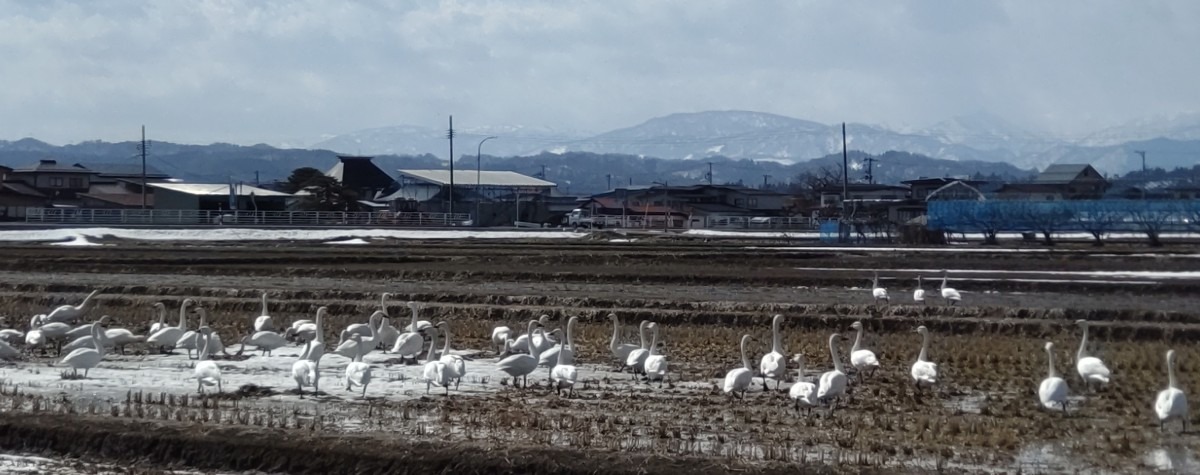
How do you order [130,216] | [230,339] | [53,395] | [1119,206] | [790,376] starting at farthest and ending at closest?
[130,216], [1119,206], [230,339], [790,376], [53,395]

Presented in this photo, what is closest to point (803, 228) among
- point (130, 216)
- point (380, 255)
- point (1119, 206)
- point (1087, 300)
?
point (1119, 206)

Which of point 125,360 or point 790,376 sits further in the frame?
point 125,360

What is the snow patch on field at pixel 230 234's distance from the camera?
5553 cm

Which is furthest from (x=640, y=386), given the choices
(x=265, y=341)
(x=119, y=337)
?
(x=119, y=337)

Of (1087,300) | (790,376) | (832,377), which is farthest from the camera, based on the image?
(1087,300)

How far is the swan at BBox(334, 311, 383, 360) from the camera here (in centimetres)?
1592

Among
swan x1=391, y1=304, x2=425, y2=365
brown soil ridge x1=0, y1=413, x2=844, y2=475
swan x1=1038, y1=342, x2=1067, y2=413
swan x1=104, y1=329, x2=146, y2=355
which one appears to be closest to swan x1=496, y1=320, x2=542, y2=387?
swan x1=391, y1=304, x2=425, y2=365

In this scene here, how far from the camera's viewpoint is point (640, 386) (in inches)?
579

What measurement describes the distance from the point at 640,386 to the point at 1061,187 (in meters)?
68.3

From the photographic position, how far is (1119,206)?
181ft

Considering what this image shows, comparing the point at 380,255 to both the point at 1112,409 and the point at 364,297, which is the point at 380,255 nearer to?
the point at 364,297

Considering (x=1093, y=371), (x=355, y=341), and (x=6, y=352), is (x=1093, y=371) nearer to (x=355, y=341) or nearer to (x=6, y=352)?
(x=355, y=341)

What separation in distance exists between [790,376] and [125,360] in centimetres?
816

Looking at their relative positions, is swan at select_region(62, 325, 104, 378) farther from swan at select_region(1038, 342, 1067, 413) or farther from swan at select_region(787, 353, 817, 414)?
swan at select_region(1038, 342, 1067, 413)
